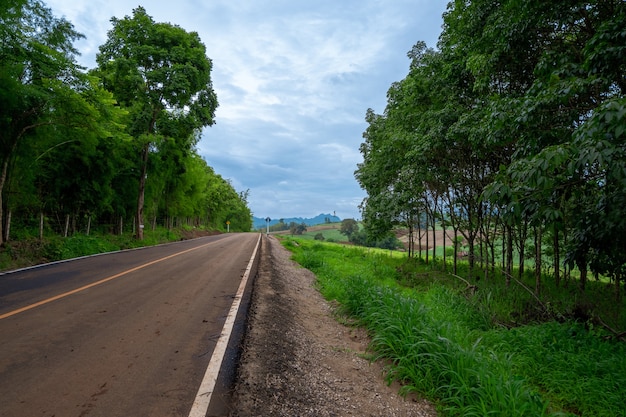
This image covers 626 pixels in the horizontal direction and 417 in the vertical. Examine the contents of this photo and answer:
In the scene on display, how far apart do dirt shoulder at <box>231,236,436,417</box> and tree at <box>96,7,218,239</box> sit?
54.2 ft

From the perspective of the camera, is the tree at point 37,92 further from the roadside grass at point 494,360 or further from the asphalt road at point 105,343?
the roadside grass at point 494,360

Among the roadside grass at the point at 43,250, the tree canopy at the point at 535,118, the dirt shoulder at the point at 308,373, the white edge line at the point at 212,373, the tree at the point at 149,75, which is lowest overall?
the dirt shoulder at the point at 308,373

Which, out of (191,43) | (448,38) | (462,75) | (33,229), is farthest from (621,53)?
→ (191,43)

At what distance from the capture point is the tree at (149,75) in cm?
1780

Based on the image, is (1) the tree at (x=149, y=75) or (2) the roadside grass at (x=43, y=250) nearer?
(2) the roadside grass at (x=43, y=250)

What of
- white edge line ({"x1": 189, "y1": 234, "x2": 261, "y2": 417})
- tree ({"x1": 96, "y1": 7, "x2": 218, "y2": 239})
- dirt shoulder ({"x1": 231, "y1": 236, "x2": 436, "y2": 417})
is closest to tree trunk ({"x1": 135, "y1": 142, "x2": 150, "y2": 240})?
tree ({"x1": 96, "y1": 7, "x2": 218, "y2": 239})

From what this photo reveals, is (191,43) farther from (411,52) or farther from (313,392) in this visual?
(313,392)

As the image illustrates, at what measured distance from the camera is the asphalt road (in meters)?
2.76

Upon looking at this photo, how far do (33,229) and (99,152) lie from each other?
4.17 meters

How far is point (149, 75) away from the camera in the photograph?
1775 centimetres

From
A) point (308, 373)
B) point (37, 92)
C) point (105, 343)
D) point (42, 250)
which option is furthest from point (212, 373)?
point (42, 250)

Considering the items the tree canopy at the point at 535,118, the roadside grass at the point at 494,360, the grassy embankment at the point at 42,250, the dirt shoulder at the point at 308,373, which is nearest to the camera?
the dirt shoulder at the point at 308,373

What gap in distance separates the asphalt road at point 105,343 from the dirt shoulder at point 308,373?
1.84ft

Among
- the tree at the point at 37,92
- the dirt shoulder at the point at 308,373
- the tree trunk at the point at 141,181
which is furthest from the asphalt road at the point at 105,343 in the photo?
the tree trunk at the point at 141,181
